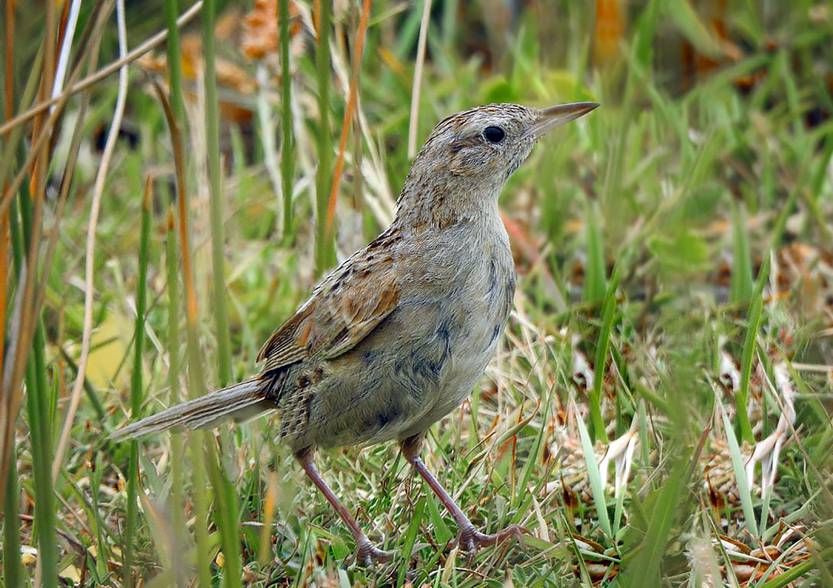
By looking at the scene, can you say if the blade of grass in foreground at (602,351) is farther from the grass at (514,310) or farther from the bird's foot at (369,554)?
the bird's foot at (369,554)

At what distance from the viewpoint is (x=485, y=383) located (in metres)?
4.39

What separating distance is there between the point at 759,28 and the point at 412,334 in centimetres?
382

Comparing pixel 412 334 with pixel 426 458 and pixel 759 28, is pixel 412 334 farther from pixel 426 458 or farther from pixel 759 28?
pixel 759 28

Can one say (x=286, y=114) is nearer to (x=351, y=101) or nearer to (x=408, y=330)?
(x=351, y=101)

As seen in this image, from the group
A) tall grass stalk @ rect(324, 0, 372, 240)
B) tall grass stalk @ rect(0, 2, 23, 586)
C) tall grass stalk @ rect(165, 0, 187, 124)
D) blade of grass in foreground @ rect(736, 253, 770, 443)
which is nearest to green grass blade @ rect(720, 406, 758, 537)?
blade of grass in foreground @ rect(736, 253, 770, 443)

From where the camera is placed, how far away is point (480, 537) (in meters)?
3.23

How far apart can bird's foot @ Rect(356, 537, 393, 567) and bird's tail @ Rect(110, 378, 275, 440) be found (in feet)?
1.74

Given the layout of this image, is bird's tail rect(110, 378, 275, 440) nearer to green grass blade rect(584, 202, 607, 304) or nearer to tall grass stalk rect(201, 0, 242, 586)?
tall grass stalk rect(201, 0, 242, 586)

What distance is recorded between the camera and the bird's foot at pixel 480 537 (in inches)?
126

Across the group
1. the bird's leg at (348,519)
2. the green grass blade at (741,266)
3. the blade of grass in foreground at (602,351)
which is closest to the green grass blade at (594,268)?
the green grass blade at (741,266)

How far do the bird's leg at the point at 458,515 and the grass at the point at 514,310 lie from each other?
36mm

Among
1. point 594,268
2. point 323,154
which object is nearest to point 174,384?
point 323,154

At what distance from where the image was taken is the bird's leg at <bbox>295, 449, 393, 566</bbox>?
10.5ft

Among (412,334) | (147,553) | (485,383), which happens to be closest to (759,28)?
(485,383)
